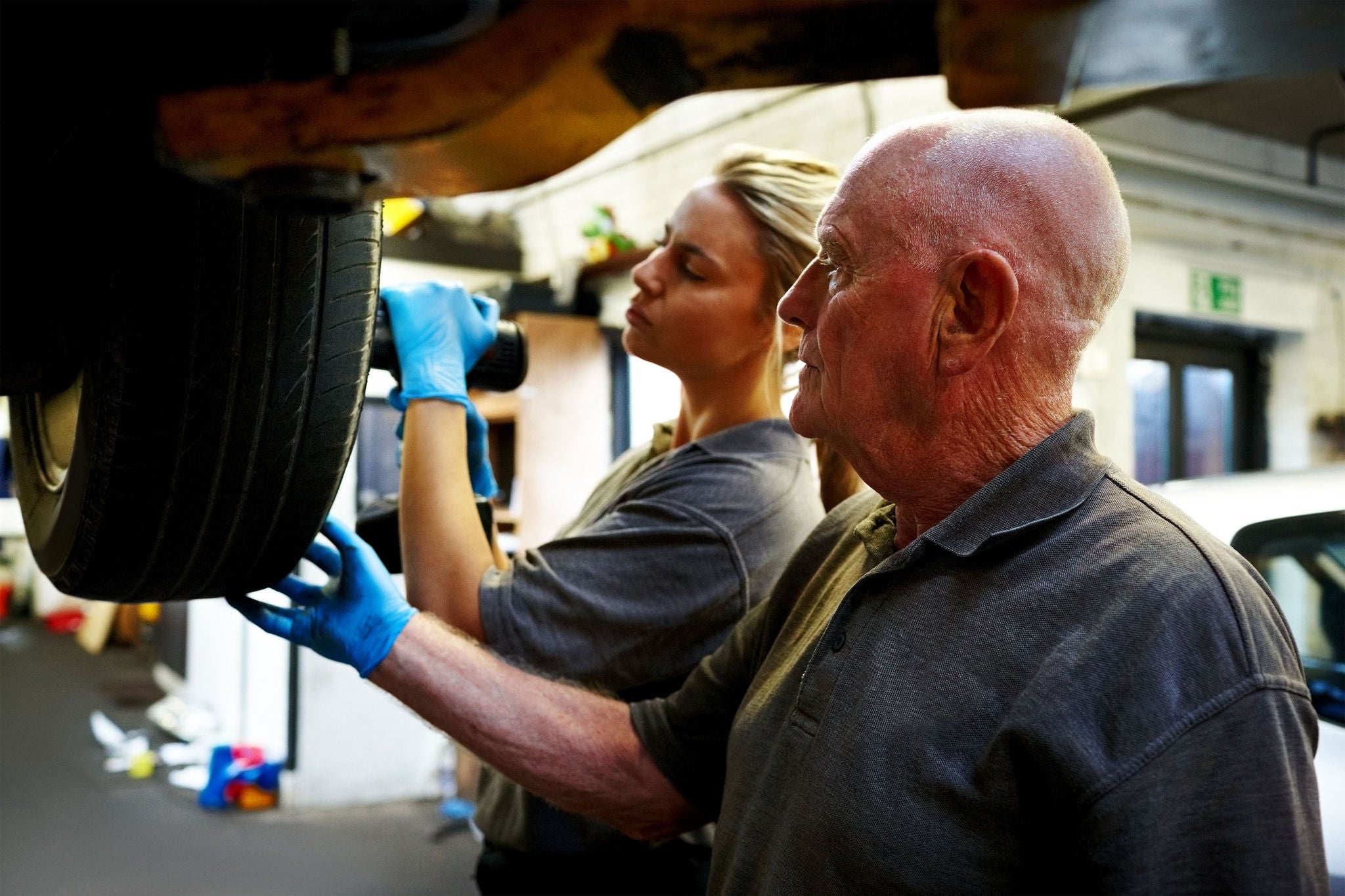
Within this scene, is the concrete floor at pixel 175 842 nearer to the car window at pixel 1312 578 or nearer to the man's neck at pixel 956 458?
the car window at pixel 1312 578

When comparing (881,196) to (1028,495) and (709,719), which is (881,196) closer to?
(1028,495)

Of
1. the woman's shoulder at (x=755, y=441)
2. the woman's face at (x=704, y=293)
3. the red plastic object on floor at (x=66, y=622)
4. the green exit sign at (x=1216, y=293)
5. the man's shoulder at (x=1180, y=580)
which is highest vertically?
the green exit sign at (x=1216, y=293)

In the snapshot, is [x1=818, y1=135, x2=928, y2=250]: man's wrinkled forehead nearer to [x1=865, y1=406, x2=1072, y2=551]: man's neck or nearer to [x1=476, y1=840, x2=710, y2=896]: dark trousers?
[x1=865, y1=406, x2=1072, y2=551]: man's neck

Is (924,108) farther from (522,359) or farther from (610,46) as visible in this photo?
(610,46)

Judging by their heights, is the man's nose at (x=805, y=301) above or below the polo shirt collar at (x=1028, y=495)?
above

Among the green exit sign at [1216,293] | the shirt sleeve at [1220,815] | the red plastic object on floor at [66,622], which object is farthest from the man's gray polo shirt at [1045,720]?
the red plastic object on floor at [66,622]

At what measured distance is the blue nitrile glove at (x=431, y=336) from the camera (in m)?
1.30

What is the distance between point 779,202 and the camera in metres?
1.34

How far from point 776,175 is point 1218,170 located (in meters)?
3.43

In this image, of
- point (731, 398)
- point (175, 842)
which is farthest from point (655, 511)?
point (175, 842)

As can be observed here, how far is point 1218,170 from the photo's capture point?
411 centimetres

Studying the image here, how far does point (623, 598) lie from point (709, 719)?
8.2 inches

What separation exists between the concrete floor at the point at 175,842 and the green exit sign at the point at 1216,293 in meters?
3.39

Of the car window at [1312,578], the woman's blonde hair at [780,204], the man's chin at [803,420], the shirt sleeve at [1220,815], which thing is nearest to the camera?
the shirt sleeve at [1220,815]
